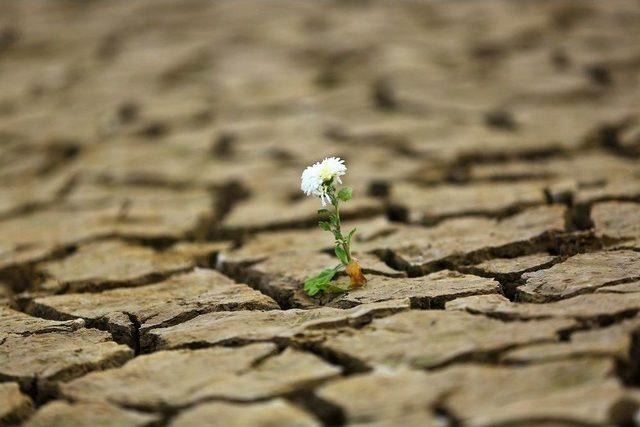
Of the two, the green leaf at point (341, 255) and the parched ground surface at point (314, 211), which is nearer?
the parched ground surface at point (314, 211)

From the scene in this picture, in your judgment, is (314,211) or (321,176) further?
(314,211)

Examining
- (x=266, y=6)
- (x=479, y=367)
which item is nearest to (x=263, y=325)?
(x=479, y=367)

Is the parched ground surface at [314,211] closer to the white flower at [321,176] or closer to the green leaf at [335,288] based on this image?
the green leaf at [335,288]

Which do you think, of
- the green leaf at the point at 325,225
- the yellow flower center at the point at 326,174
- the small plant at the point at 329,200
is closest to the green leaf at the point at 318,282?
the small plant at the point at 329,200

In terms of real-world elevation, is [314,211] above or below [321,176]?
below

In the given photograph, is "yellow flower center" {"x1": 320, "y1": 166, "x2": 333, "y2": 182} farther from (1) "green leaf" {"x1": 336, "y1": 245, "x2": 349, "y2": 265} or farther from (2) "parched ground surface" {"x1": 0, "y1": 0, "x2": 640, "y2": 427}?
(2) "parched ground surface" {"x1": 0, "y1": 0, "x2": 640, "y2": 427}

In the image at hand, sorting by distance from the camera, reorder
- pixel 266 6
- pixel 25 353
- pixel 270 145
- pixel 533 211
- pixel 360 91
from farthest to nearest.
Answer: pixel 266 6 → pixel 360 91 → pixel 270 145 → pixel 533 211 → pixel 25 353

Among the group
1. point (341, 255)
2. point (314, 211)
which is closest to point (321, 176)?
point (341, 255)

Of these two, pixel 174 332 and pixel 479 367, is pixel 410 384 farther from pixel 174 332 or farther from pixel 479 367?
pixel 174 332

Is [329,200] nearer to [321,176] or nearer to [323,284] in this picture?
[321,176]
